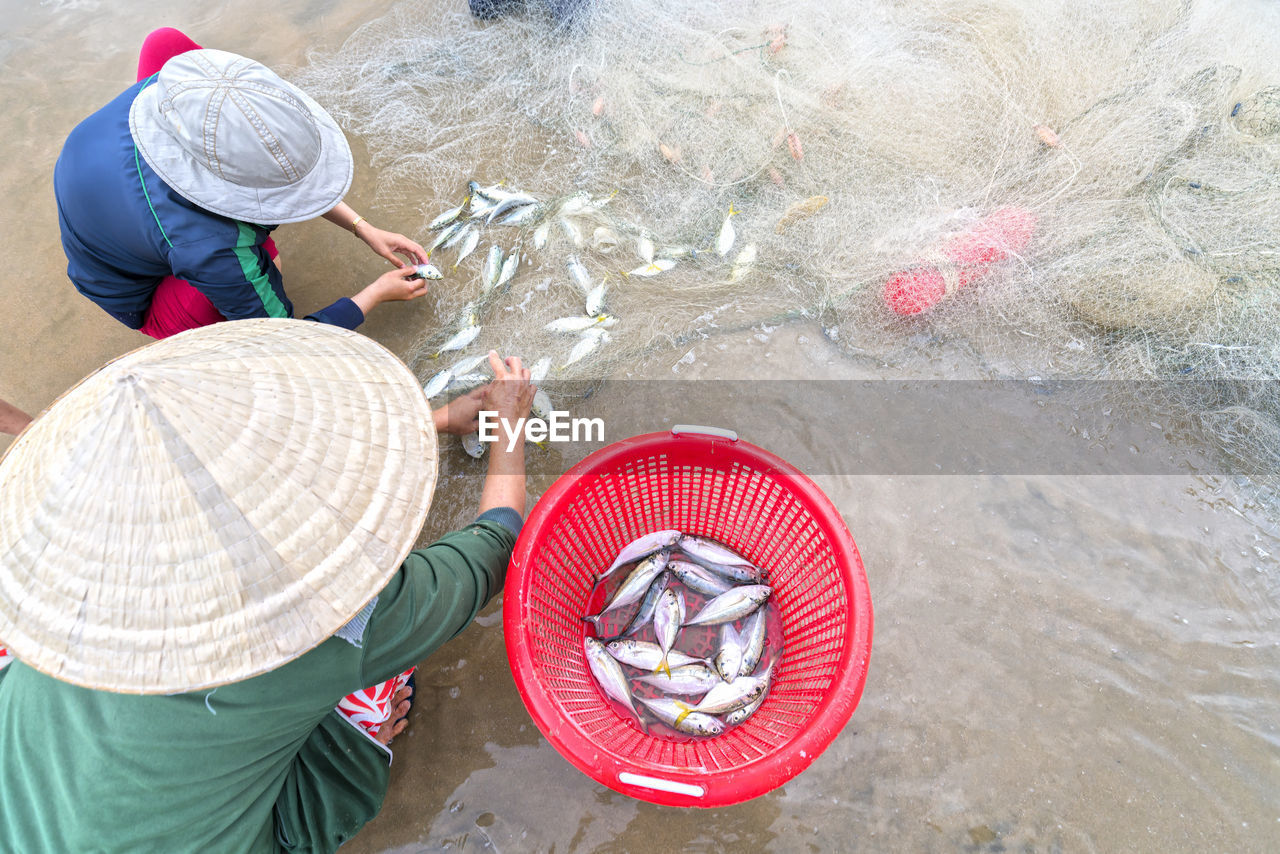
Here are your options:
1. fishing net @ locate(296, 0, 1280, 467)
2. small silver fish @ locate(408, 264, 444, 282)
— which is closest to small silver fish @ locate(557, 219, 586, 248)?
fishing net @ locate(296, 0, 1280, 467)

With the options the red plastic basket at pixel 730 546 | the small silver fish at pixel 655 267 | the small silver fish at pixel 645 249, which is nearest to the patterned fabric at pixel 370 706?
the red plastic basket at pixel 730 546

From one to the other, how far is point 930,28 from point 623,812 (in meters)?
4.80

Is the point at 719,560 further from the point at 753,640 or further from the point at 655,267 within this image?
the point at 655,267

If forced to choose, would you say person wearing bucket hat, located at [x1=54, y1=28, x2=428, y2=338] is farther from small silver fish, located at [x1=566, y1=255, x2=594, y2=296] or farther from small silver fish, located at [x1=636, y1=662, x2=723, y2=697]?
small silver fish, located at [x1=636, y1=662, x2=723, y2=697]

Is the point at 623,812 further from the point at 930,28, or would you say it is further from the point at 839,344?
the point at 930,28

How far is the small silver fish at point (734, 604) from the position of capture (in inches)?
93.0

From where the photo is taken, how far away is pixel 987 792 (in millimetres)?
2139

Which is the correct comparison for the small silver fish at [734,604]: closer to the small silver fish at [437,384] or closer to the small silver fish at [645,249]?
the small silver fish at [437,384]

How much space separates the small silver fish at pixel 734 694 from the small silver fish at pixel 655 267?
2.08 m

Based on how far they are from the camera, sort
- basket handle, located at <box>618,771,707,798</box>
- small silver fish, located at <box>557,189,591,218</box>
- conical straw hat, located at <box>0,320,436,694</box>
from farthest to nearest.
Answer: small silver fish, located at <box>557,189,591,218</box> → basket handle, located at <box>618,771,707,798</box> → conical straw hat, located at <box>0,320,436,694</box>

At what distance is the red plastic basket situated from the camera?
1.61 metres

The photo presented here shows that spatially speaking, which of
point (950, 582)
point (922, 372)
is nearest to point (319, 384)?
point (950, 582)

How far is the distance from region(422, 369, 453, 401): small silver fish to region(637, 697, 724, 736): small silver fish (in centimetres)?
167
